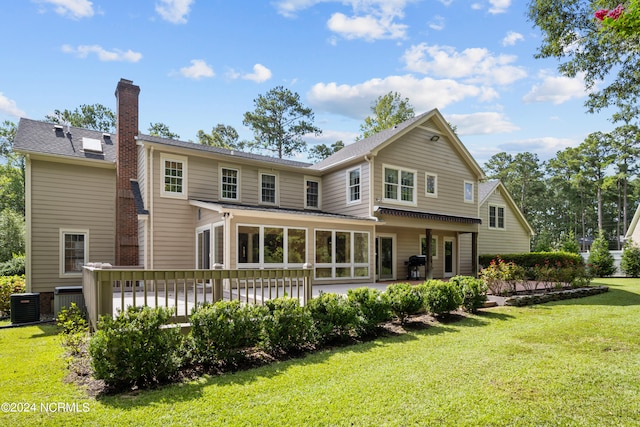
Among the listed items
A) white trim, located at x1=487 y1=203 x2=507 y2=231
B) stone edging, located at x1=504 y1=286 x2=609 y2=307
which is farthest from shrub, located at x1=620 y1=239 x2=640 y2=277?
stone edging, located at x1=504 y1=286 x2=609 y2=307

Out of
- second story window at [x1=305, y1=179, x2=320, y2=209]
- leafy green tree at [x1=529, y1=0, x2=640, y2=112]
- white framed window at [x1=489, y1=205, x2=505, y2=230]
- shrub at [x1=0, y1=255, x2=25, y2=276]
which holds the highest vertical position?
leafy green tree at [x1=529, y1=0, x2=640, y2=112]

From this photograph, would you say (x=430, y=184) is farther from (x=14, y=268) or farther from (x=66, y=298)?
(x=14, y=268)

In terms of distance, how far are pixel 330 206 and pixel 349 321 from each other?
34.0 feet

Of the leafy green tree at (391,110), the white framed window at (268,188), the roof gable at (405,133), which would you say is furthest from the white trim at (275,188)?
the leafy green tree at (391,110)

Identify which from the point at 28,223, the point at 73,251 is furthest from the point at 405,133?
the point at 28,223

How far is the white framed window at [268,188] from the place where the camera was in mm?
15252

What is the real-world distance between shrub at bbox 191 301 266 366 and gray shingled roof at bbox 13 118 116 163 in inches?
449

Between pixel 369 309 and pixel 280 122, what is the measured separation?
29805 mm

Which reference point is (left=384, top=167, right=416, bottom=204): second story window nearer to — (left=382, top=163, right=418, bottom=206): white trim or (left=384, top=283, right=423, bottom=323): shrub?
(left=382, top=163, right=418, bottom=206): white trim

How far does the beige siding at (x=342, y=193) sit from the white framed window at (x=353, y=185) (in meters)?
0.12

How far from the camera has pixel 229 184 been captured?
14477 millimetres

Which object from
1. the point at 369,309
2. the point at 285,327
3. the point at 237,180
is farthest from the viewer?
the point at 237,180

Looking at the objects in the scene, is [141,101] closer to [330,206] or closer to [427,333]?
[330,206]

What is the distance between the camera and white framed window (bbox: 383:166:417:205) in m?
15.2
